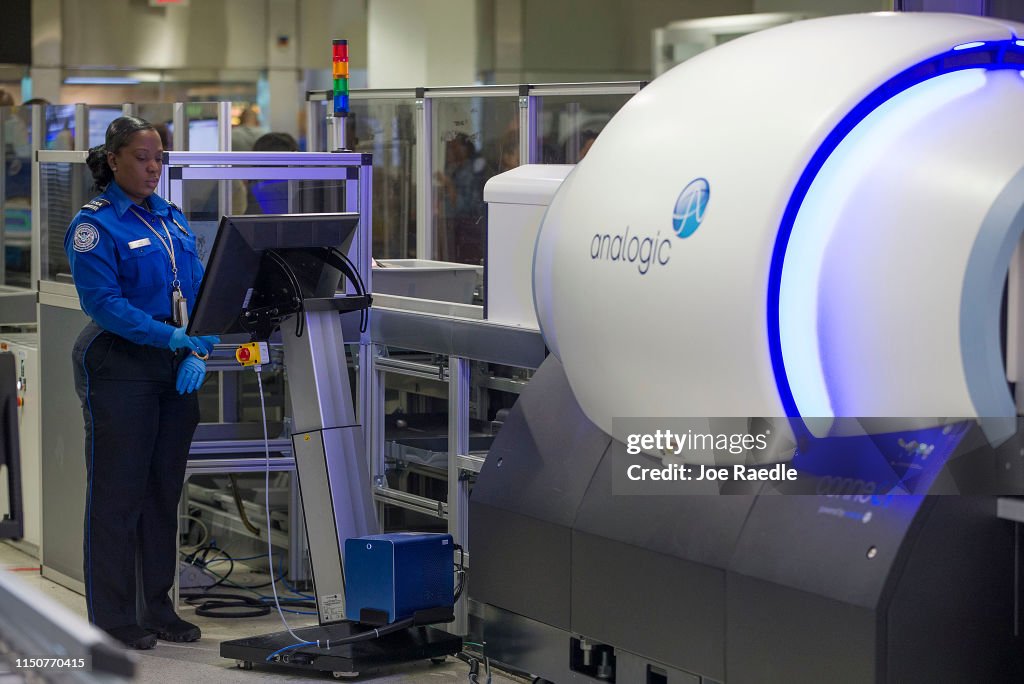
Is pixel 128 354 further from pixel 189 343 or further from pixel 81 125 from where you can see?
pixel 81 125

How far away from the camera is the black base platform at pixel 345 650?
3744 mm

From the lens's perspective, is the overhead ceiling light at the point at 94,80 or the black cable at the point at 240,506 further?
the overhead ceiling light at the point at 94,80

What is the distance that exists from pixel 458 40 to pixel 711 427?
24.1 ft

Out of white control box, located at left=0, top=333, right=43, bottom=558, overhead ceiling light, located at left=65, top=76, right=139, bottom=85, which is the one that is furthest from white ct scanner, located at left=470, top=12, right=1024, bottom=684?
overhead ceiling light, located at left=65, top=76, right=139, bottom=85

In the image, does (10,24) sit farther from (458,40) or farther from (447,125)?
(447,125)

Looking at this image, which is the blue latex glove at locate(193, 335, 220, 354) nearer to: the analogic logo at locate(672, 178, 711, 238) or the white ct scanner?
the white ct scanner

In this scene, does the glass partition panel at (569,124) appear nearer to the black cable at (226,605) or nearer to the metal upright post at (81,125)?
the black cable at (226,605)

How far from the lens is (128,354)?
3992 millimetres

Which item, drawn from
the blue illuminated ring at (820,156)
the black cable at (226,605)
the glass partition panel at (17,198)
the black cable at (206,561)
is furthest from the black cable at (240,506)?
the blue illuminated ring at (820,156)

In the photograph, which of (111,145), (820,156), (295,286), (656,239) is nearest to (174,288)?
(111,145)

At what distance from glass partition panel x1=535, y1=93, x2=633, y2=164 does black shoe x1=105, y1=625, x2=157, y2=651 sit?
1.87m

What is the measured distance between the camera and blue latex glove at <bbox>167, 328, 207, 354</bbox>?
388 centimetres

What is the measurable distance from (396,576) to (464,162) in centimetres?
181

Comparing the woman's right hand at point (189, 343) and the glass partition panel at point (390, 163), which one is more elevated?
the glass partition panel at point (390, 163)
